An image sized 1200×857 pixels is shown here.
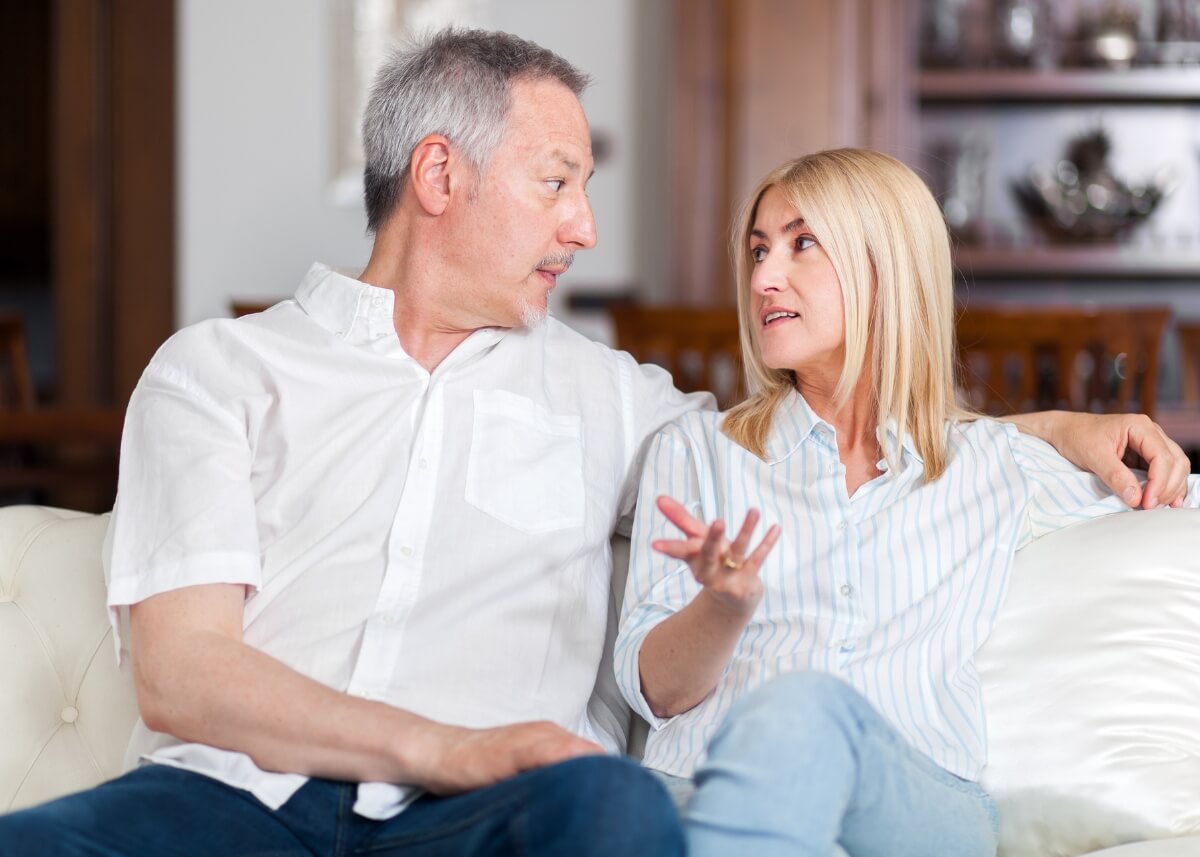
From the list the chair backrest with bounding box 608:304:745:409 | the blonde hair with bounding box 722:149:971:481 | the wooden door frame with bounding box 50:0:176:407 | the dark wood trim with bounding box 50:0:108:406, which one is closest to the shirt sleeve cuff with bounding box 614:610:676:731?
the blonde hair with bounding box 722:149:971:481

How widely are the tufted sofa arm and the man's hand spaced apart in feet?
1.62

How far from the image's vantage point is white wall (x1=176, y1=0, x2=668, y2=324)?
4141 millimetres

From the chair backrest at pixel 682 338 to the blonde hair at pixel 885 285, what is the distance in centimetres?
88

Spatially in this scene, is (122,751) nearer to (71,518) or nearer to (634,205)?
(71,518)

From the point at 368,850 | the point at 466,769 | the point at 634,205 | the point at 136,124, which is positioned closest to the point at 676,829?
the point at 466,769

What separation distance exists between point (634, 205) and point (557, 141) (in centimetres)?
262

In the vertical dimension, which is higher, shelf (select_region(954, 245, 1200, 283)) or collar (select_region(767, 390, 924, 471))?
shelf (select_region(954, 245, 1200, 283))

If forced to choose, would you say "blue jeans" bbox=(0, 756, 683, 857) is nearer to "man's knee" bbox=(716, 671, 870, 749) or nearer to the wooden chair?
"man's knee" bbox=(716, 671, 870, 749)

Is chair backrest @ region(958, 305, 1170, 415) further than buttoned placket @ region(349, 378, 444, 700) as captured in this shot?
Yes

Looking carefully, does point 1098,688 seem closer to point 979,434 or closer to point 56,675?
point 979,434

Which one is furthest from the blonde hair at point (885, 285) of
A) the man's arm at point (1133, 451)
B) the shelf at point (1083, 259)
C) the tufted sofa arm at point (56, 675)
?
the shelf at point (1083, 259)

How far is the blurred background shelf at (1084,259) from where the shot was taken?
12.8 feet

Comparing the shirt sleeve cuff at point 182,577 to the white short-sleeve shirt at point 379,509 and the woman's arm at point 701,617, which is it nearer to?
the white short-sleeve shirt at point 379,509

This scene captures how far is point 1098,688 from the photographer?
57.1 inches
